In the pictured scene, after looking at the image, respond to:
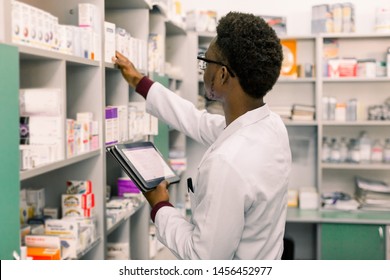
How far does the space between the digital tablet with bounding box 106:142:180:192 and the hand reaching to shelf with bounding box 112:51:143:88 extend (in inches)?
23.7

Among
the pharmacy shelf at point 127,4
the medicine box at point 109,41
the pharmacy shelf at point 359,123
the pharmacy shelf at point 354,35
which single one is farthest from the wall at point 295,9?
the medicine box at point 109,41

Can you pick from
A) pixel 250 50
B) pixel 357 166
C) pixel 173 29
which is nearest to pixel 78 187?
pixel 250 50

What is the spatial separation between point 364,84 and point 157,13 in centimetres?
248

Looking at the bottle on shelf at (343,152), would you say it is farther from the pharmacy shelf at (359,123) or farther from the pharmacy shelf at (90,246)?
the pharmacy shelf at (90,246)

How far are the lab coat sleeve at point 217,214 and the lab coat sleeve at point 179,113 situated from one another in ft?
2.62

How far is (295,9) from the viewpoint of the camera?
206 inches

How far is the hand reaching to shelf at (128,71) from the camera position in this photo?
8.58ft

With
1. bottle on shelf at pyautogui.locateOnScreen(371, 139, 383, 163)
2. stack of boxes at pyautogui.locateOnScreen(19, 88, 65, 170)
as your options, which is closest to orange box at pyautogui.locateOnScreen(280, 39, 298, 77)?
bottle on shelf at pyautogui.locateOnScreen(371, 139, 383, 163)

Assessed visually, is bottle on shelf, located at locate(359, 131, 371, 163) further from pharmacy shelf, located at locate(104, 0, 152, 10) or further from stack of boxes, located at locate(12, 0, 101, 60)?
stack of boxes, located at locate(12, 0, 101, 60)

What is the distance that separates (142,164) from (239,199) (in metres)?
0.47

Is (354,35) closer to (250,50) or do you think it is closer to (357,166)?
(357,166)

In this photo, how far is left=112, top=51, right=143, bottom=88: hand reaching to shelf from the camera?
103 inches

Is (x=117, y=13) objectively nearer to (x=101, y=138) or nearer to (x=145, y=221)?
(x=101, y=138)
